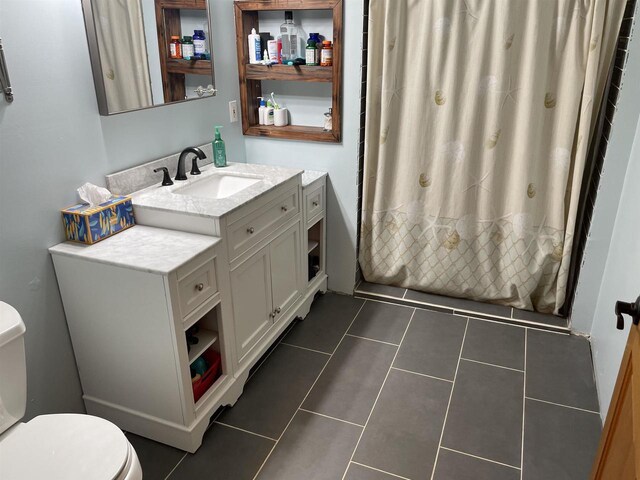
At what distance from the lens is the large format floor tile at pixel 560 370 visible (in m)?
2.14

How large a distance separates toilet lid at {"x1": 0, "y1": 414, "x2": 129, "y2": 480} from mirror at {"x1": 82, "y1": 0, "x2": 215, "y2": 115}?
1110 mm

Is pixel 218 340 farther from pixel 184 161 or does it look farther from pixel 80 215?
pixel 184 161

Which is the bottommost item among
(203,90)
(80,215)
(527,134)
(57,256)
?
(57,256)

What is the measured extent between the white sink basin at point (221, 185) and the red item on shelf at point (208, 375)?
726mm

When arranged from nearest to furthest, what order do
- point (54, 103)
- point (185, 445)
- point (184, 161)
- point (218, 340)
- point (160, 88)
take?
point (54, 103)
point (185, 445)
point (218, 340)
point (160, 88)
point (184, 161)

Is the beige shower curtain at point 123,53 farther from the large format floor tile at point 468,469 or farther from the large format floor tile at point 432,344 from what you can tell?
the large format floor tile at point 468,469

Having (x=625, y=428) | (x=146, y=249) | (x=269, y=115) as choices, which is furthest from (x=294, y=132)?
(x=625, y=428)

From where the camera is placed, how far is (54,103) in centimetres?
172

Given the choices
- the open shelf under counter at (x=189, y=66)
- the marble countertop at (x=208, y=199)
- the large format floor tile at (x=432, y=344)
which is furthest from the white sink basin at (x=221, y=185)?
the large format floor tile at (x=432, y=344)

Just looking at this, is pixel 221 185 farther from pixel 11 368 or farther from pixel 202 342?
pixel 11 368

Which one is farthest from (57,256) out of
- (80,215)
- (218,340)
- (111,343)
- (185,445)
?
(185,445)

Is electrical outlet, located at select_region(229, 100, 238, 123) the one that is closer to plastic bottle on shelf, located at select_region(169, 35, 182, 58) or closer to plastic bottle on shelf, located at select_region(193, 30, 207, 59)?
plastic bottle on shelf, located at select_region(193, 30, 207, 59)

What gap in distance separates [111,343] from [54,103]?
2.78ft

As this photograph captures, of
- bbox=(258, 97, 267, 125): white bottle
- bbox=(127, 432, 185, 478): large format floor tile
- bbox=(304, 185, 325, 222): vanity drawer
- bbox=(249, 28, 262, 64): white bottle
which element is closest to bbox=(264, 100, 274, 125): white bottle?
bbox=(258, 97, 267, 125): white bottle
